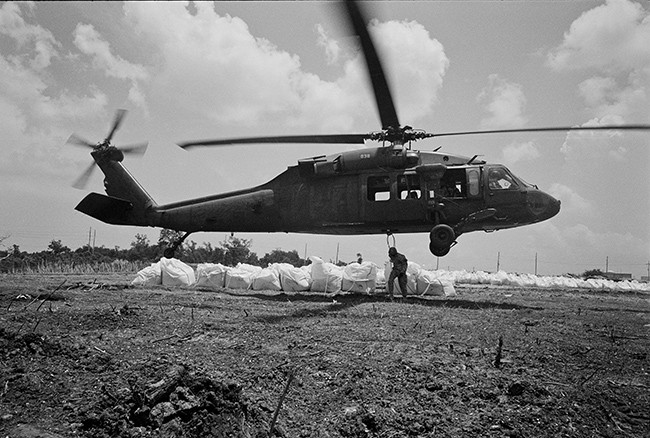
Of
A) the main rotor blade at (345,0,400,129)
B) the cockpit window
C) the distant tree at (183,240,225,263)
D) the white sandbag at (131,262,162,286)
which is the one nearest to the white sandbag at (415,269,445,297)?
the cockpit window

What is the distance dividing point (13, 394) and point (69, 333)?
3.89 feet

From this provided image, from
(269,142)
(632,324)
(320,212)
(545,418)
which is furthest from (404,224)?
(545,418)

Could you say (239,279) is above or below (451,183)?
below

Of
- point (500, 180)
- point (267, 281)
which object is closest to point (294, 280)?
point (267, 281)

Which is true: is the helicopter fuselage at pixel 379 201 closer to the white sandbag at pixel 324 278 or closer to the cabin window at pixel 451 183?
the cabin window at pixel 451 183

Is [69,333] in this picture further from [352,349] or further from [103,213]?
[103,213]

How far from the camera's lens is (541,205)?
879cm

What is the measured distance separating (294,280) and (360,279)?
58.5 inches

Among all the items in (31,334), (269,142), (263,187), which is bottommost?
(31,334)

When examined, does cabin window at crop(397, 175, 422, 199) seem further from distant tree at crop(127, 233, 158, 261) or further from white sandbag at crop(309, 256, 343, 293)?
distant tree at crop(127, 233, 158, 261)

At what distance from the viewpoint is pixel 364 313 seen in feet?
19.8

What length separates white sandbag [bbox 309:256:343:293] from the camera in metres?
9.71

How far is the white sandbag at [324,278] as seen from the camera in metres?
9.71

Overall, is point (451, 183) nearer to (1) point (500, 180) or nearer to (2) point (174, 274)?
(1) point (500, 180)
